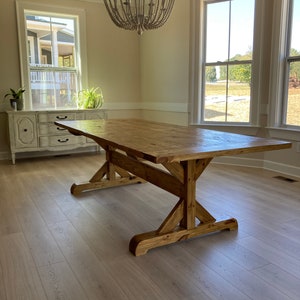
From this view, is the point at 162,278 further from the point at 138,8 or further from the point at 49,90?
the point at 49,90

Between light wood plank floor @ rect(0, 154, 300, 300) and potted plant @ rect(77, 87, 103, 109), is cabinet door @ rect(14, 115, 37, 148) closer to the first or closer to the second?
potted plant @ rect(77, 87, 103, 109)

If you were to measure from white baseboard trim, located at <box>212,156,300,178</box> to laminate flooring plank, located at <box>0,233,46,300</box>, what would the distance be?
10.7ft

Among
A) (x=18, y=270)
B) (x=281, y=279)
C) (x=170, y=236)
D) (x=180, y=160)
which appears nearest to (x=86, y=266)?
(x=18, y=270)

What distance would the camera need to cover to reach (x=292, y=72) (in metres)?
4.12

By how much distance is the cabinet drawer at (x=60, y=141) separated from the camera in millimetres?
5059

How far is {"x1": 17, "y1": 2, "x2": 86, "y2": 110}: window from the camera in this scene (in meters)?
5.13

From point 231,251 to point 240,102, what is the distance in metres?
2.93

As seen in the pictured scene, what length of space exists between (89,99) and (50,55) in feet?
3.16

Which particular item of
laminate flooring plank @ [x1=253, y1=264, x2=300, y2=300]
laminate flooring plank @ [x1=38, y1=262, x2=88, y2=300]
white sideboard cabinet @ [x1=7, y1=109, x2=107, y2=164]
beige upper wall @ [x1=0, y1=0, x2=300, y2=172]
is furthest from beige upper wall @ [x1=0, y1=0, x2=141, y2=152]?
laminate flooring plank @ [x1=253, y1=264, x2=300, y2=300]

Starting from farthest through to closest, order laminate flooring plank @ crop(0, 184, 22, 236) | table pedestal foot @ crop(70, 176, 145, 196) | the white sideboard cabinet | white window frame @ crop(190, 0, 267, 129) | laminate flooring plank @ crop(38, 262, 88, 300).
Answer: the white sideboard cabinet → white window frame @ crop(190, 0, 267, 129) → table pedestal foot @ crop(70, 176, 145, 196) → laminate flooring plank @ crop(0, 184, 22, 236) → laminate flooring plank @ crop(38, 262, 88, 300)

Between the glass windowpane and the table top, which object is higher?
the glass windowpane

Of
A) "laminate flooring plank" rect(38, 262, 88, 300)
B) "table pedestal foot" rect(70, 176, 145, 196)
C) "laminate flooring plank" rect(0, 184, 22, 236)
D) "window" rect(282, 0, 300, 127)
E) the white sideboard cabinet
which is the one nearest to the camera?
"laminate flooring plank" rect(38, 262, 88, 300)

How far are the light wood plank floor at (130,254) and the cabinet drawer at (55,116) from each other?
1.51 m

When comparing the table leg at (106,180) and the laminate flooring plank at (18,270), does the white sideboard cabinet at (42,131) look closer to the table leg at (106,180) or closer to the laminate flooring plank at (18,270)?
the table leg at (106,180)
